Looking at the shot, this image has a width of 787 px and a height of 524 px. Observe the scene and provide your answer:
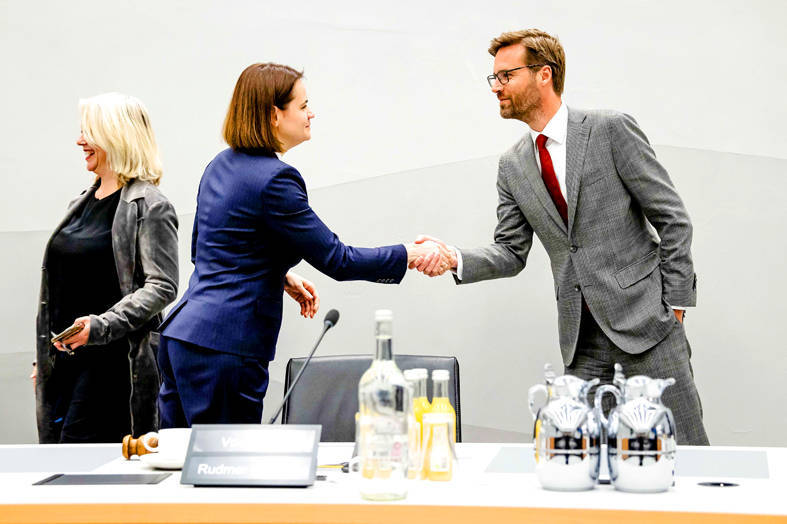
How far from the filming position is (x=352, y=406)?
239 centimetres

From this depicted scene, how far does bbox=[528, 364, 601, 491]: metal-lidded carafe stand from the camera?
1304mm

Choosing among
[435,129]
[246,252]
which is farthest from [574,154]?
[246,252]

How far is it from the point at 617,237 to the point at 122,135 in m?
1.59

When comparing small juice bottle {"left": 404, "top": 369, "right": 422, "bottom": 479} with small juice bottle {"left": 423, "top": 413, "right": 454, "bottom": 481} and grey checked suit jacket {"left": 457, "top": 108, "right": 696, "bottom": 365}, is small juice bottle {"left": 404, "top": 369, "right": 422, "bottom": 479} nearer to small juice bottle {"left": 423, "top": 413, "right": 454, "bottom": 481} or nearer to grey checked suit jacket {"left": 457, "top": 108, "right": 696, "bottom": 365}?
small juice bottle {"left": 423, "top": 413, "right": 454, "bottom": 481}

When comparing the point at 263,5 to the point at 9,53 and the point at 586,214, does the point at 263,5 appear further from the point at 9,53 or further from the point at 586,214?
the point at 586,214

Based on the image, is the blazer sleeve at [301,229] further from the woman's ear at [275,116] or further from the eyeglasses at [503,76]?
the eyeglasses at [503,76]

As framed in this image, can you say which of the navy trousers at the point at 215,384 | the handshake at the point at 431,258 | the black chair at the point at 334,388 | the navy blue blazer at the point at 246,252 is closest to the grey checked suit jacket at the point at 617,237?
the handshake at the point at 431,258

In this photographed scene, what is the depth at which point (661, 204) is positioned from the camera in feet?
8.80

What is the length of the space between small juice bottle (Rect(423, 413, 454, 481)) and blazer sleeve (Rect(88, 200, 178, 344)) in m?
1.49

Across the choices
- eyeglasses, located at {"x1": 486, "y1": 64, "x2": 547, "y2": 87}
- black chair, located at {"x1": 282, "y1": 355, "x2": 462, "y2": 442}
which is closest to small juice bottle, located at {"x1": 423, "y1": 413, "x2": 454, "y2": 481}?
black chair, located at {"x1": 282, "y1": 355, "x2": 462, "y2": 442}

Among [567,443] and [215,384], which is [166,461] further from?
[567,443]

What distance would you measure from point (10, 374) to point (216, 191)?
6.73 feet

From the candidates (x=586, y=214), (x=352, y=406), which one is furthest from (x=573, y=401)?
(x=586, y=214)

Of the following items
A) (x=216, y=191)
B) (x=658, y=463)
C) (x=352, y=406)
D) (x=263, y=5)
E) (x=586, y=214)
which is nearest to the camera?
(x=658, y=463)
